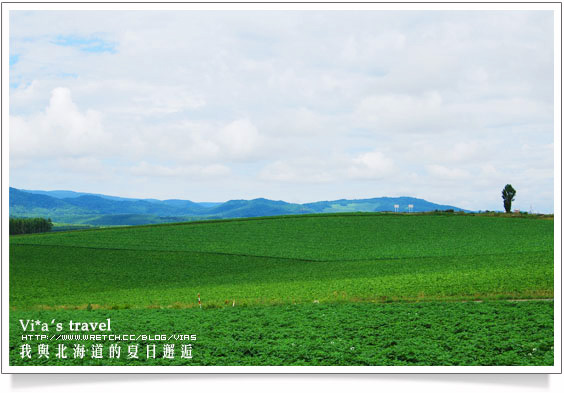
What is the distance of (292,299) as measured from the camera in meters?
24.9

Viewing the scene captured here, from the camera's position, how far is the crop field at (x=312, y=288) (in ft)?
48.6

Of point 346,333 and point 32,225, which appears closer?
point 346,333

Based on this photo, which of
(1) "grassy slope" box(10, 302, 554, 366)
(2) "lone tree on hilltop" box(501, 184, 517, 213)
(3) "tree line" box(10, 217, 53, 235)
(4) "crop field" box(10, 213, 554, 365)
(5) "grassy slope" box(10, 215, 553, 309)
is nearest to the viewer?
(1) "grassy slope" box(10, 302, 554, 366)

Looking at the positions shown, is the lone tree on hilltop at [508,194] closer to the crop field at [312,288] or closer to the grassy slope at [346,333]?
the crop field at [312,288]

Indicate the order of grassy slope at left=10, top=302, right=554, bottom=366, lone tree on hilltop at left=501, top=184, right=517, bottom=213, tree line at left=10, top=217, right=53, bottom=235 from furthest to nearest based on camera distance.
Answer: tree line at left=10, top=217, right=53, bottom=235
lone tree on hilltop at left=501, top=184, right=517, bottom=213
grassy slope at left=10, top=302, right=554, bottom=366

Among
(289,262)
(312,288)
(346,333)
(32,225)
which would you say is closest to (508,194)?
(289,262)

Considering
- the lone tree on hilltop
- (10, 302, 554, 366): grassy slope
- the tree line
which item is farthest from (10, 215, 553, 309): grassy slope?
the tree line

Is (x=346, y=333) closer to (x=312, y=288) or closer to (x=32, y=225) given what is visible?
(x=312, y=288)

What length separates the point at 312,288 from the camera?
2923cm

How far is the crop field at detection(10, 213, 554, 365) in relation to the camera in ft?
48.6

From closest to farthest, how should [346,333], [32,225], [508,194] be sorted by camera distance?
[346,333] → [508,194] → [32,225]

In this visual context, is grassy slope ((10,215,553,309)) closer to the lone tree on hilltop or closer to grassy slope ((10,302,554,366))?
grassy slope ((10,302,554,366))

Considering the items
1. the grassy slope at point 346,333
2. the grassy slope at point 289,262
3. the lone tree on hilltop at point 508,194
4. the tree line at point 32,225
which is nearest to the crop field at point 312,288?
the grassy slope at point 346,333
